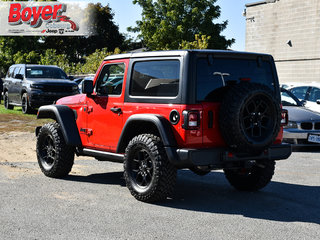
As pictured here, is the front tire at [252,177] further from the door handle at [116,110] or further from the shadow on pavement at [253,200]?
the door handle at [116,110]

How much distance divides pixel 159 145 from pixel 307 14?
26.9 metres

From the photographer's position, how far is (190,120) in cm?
569

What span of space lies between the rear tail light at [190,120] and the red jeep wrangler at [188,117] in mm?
12

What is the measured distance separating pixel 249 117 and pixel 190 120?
0.72m

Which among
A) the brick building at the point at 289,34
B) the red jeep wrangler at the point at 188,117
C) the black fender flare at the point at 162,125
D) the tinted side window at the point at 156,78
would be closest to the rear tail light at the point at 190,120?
the red jeep wrangler at the point at 188,117

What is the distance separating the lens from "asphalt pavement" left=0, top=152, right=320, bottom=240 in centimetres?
487

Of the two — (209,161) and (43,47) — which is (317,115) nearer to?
(209,161)

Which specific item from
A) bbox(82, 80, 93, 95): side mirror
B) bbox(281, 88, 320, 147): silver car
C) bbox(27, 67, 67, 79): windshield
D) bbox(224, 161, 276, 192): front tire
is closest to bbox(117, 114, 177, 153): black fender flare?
bbox(82, 80, 93, 95): side mirror

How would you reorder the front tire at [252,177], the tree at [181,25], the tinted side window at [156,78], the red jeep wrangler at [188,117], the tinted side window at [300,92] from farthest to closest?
the tree at [181,25] → the tinted side window at [300,92] → the front tire at [252,177] → the tinted side window at [156,78] → the red jeep wrangler at [188,117]

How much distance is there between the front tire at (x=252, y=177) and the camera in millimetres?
6816

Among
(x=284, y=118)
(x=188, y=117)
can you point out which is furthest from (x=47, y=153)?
(x=284, y=118)

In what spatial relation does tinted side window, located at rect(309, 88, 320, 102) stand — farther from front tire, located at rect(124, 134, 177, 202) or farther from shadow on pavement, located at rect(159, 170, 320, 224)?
front tire, located at rect(124, 134, 177, 202)

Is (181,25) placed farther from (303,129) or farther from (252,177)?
(252,177)

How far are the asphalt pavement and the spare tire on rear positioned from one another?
81cm
